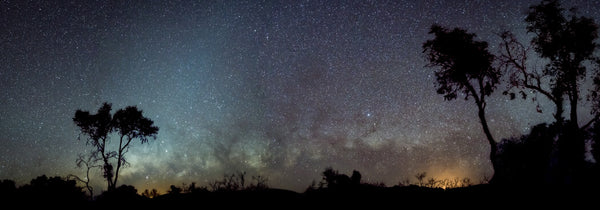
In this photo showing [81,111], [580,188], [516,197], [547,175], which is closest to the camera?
[516,197]

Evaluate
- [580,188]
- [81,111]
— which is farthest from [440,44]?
[81,111]

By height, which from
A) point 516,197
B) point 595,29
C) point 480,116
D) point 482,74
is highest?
point 595,29

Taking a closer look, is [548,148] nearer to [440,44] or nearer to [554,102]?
[554,102]

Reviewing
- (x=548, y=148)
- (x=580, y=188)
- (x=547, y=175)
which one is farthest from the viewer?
(x=548, y=148)

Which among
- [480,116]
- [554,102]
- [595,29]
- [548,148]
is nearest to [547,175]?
[548,148]

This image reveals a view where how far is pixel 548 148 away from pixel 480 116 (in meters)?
10.7

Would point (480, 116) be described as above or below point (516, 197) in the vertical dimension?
above

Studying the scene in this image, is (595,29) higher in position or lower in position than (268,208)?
higher

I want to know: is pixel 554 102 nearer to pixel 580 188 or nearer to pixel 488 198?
pixel 580 188

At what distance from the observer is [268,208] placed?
33.7ft

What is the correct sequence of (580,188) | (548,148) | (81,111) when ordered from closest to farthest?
(580,188)
(548,148)
(81,111)

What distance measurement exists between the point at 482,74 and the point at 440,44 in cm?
331

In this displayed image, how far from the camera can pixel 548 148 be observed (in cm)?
2620

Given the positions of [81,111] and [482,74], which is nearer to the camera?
[482,74]
